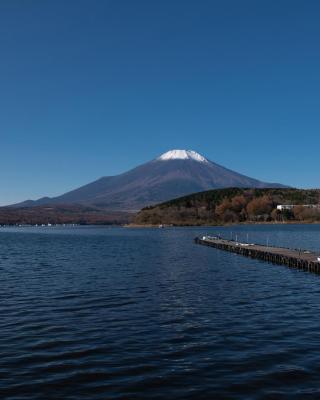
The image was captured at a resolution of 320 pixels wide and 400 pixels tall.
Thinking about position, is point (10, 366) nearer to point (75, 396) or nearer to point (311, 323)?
point (75, 396)

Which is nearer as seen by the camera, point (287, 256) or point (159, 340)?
point (159, 340)

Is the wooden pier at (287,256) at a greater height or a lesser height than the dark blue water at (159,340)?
greater

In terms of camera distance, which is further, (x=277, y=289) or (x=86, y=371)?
(x=277, y=289)

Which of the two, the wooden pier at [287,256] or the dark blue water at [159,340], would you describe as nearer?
the dark blue water at [159,340]

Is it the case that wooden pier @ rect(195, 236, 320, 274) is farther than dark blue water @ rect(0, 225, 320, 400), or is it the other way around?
wooden pier @ rect(195, 236, 320, 274)

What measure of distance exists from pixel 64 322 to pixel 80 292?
27.8ft

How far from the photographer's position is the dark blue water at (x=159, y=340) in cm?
1304

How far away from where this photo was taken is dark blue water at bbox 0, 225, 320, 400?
13039 millimetres

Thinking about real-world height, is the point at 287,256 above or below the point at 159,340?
above

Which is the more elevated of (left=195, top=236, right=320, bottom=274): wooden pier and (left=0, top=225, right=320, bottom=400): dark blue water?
(left=195, top=236, right=320, bottom=274): wooden pier

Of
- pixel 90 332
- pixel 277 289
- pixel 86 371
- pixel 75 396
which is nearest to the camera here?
pixel 75 396

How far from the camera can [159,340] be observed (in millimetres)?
17719

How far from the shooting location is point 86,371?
14180 mm

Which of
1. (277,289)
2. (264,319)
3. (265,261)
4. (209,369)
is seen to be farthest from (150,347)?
(265,261)
